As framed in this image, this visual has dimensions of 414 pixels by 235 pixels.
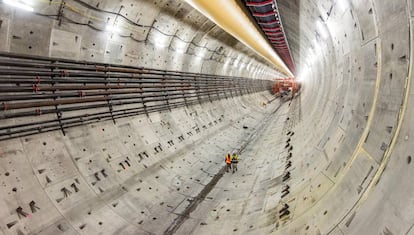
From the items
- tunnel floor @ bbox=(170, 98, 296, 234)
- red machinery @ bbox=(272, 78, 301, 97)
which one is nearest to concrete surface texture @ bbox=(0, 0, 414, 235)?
tunnel floor @ bbox=(170, 98, 296, 234)

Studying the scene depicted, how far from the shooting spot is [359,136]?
12.2 feet

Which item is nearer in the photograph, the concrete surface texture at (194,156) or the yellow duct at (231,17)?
the concrete surface texture at (194,156)

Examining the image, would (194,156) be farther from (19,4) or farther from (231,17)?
(19,4)

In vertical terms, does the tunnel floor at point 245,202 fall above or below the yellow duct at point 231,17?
below

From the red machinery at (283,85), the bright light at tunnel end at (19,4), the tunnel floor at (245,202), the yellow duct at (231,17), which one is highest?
the bright light at tunnel end at (19,4)

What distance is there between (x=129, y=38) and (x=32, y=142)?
3.38 meters

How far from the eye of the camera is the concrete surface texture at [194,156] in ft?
9.47

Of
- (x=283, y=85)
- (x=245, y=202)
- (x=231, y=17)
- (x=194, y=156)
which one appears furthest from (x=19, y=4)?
(x=283, y=85)

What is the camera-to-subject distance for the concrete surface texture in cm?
289

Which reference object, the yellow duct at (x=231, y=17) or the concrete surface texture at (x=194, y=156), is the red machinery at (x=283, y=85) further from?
the concrete surface texture at (x=194, y=156)

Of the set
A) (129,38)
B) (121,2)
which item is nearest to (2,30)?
(121,2)

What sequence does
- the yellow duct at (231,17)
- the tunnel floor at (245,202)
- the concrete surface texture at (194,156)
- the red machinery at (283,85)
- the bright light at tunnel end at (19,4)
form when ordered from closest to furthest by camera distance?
the concrete surface texture at (194,156)
the bright light at tunnel end at (19,4)
the tunnel floor at (245,202)
the yellow duct at (231,17)
the red machinery at (283,85)

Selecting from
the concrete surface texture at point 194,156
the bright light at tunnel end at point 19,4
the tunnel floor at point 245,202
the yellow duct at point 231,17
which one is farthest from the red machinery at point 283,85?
the bright light at tunnel end at point 19,4

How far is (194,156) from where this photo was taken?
878 cm
